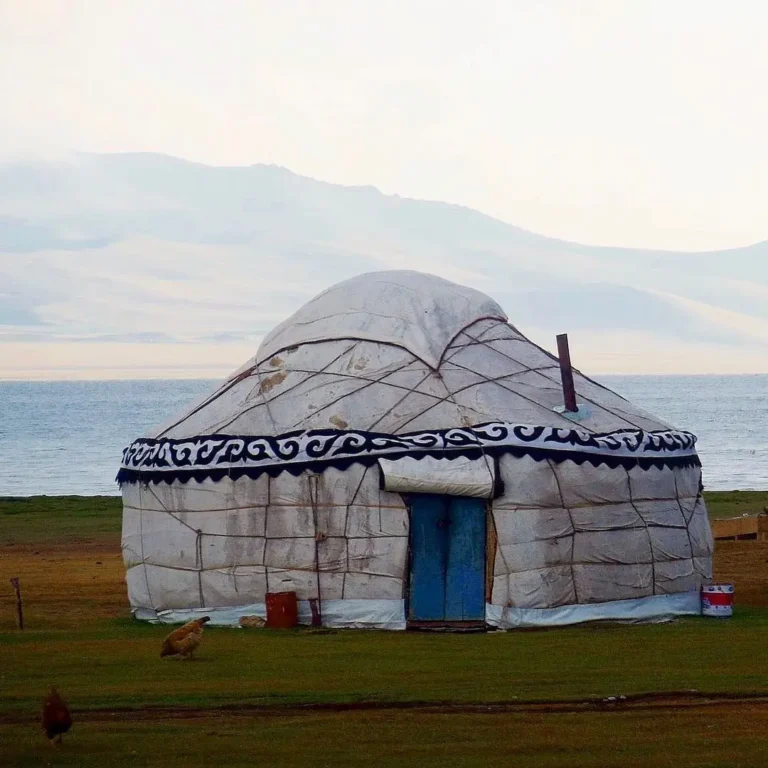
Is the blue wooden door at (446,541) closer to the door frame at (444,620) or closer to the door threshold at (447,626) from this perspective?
the door frame at (444,620)

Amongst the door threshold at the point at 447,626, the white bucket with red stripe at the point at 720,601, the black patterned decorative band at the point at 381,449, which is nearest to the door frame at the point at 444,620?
the door threshold at the point at 447,626

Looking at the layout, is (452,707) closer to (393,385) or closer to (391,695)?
(391,695)

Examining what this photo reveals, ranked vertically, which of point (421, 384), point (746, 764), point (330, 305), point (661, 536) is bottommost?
point (746, 764)

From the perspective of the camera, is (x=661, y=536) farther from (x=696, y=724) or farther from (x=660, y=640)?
(x=696, y=724)

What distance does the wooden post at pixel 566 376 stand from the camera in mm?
Answer: 12078

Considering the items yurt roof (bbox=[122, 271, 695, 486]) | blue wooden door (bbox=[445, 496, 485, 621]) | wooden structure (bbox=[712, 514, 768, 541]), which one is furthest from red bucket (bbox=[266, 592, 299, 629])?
wooden structure (bbox=[712, 514, 768, 541])

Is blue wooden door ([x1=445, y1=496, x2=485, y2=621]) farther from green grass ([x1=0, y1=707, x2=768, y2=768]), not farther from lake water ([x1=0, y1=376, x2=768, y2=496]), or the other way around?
lake water ([x1=0, y1=376, x2=768, y2=496])

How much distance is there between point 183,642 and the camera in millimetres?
9945

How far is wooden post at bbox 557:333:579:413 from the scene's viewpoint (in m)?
12.1

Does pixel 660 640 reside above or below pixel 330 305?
below

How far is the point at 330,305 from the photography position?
13195 millimetres

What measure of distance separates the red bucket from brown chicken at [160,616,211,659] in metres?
1.53

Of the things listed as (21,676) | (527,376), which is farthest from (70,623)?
(527,376)

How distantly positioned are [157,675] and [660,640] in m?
3.72
